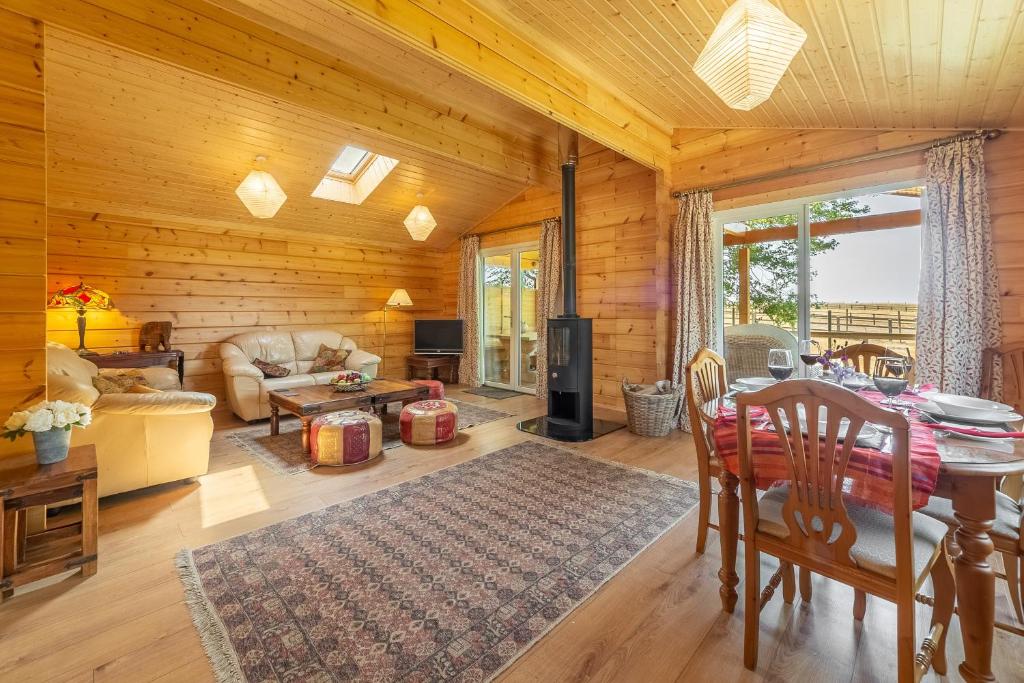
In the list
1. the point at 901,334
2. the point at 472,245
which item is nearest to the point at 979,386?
the point at 901,334

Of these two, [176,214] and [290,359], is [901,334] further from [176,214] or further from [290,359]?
[176,214]

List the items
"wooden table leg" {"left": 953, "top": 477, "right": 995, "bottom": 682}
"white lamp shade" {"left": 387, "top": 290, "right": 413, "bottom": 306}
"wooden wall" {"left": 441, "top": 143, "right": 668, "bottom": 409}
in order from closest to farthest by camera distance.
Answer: "wooden table leg" {"left": 953, "top": 477, "right": 995, "bottom": 682} → "wooden wall" {"left": 441, "top": 143, "right": 668, "bottom": 409} → "white lamp shade" {"left": 387, "top": 290, "right": 413, "bottom": 306}

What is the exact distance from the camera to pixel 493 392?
20.1ft

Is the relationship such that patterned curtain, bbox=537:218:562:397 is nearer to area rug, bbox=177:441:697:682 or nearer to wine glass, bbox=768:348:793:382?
area rug, bbox=177:441:697:682

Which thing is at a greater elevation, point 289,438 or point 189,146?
point 189,146

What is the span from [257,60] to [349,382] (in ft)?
8.74

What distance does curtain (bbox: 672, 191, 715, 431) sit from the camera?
401cm

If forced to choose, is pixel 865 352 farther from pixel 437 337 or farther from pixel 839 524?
pixel 437 337

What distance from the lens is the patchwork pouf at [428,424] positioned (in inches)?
144

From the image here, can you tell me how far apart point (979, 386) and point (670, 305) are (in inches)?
87.4

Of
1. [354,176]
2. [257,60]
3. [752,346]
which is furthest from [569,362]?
[354,176]

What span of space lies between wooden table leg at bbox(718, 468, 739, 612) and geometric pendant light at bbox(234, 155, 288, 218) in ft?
12.9

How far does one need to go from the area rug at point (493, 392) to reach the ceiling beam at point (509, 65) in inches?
133

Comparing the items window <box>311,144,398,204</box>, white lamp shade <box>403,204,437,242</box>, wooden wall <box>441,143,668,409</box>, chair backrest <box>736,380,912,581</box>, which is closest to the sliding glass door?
wooden wall <box>441,143,668,409</box>
